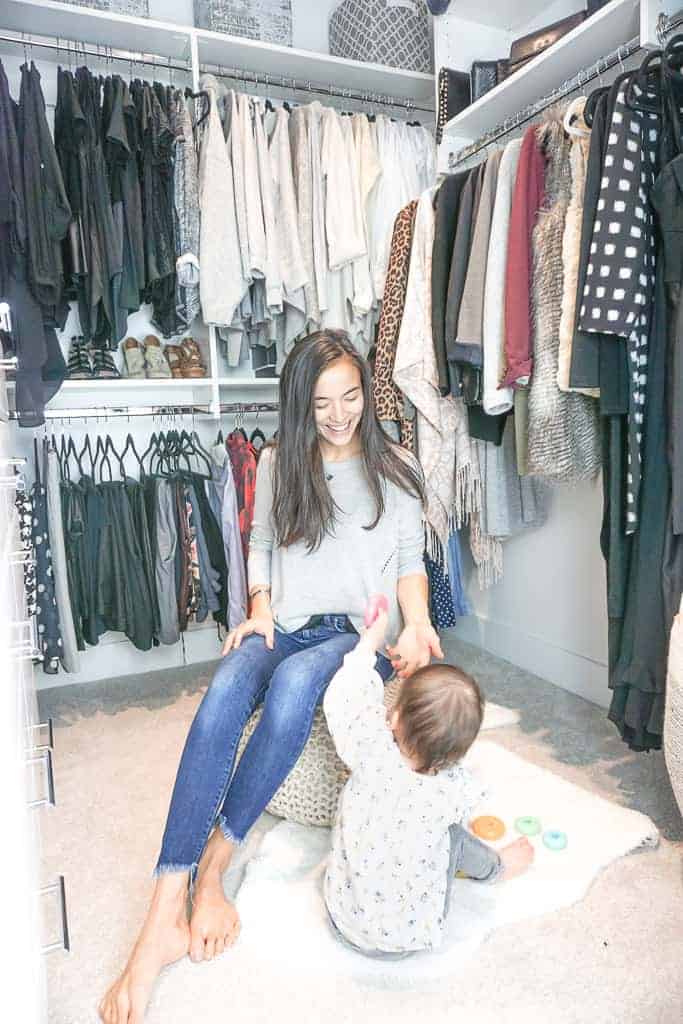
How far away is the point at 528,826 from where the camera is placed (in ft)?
5.22

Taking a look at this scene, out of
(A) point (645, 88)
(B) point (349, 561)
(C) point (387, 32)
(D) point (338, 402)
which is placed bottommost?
(B) point (349, 561)

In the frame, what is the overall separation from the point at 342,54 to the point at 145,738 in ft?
7.97

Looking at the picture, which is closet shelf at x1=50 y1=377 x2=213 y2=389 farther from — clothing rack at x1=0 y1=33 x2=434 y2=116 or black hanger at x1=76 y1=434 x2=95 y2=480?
clothing rack at x1=0 y1=33 x2=434 y2=116

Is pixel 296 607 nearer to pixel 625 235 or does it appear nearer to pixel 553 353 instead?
pixel 553 353

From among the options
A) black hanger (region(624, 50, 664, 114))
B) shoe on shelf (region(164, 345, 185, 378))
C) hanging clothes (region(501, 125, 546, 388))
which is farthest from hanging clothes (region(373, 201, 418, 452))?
black hanger (region(624, 50, 664, 114))

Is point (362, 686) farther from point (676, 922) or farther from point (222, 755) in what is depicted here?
point (676, 922)

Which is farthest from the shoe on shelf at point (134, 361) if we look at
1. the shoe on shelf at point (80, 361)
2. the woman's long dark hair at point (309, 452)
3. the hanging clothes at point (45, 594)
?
the woman's long dark hair at point (309, 452)

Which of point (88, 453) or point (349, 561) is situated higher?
point (88, 453)

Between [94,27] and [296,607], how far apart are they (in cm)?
193

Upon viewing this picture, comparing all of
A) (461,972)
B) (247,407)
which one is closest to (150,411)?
(247,407)

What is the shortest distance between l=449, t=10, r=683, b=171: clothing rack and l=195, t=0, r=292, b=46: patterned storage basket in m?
0.83

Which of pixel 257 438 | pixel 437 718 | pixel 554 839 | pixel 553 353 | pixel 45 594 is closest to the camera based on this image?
pixel 437 718

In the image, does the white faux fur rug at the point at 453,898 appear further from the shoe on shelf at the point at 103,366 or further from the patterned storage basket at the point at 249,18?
the patterned storage basket at the point at 249,18

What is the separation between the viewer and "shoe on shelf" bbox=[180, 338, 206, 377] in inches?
100
